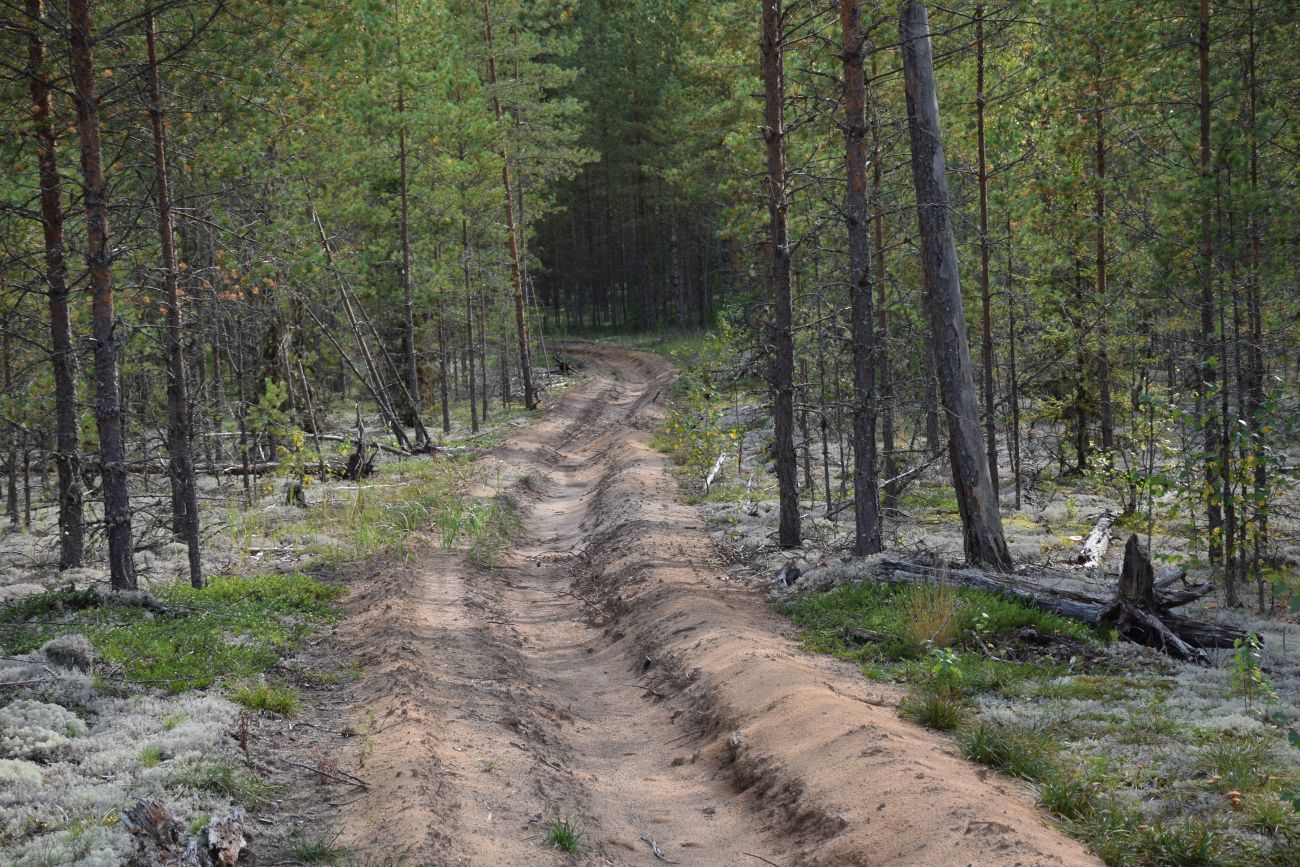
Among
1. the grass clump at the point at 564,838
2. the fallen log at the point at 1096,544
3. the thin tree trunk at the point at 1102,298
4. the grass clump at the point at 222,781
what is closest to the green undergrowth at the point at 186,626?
the grass clump at the point at 222,781

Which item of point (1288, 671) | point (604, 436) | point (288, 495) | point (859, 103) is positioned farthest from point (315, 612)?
point (604, 436)

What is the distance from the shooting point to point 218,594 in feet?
36.4

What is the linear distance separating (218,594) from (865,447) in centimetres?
780

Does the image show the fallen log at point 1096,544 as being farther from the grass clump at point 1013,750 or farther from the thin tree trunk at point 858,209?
the grass clump at point 1013,750

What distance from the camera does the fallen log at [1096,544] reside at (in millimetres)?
12672

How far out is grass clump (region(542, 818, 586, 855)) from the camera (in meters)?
5.68

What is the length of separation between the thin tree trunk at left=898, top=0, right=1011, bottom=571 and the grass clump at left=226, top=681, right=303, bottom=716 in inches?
291

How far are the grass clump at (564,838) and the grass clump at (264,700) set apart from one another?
3.00m

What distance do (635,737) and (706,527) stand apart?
23.8 feet

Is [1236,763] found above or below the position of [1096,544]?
above

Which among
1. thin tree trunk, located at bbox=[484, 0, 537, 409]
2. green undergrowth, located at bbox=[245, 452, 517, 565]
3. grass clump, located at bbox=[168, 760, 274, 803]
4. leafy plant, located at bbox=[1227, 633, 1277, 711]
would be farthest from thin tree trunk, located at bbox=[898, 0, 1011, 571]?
thin tree trunk, located at bbox=[484, 0, 537, 409]

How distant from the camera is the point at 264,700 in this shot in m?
7.80

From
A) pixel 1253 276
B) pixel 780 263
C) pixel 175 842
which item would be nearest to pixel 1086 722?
pixel 175 842

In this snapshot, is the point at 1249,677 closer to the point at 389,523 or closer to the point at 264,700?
the point at 264,700
